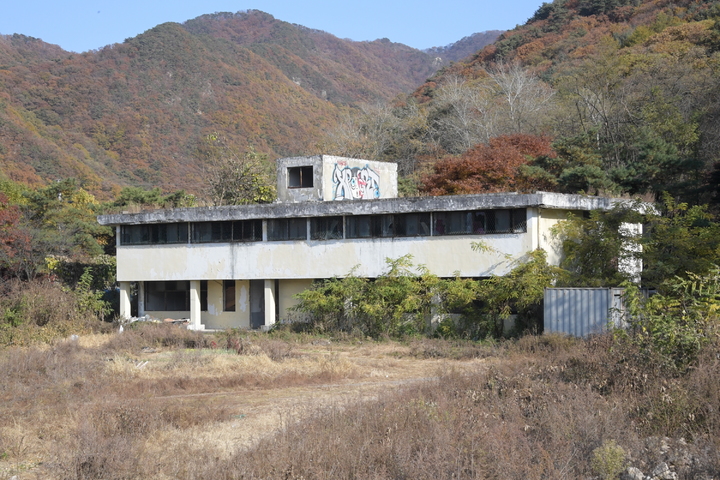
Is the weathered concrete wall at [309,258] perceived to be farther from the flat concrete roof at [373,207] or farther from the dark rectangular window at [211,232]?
the flat concrete roof at [373,207]

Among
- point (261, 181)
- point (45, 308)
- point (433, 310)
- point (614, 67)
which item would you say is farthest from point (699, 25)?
point (45, 308)

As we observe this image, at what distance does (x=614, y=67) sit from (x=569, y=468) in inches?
1874

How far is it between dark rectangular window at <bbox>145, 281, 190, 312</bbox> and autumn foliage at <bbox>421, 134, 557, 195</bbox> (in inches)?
474

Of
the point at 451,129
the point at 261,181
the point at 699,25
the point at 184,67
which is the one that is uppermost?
the point at 184,67

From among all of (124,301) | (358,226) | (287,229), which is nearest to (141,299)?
(124,301)

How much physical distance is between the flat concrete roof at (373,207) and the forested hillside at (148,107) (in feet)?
97.2

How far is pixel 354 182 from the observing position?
29969 mm

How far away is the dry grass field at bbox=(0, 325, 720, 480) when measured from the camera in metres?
9.00

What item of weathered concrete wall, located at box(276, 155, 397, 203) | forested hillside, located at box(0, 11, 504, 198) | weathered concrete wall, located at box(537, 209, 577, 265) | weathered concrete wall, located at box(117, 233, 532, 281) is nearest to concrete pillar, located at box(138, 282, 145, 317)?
weathered concrete wall, located at box(117, 233, 532, 281)

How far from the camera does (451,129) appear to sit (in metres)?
55.1

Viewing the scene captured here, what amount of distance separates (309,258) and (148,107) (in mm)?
64554

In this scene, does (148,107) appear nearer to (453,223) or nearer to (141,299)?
(141,299)

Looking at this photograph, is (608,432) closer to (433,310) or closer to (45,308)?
(433,310)

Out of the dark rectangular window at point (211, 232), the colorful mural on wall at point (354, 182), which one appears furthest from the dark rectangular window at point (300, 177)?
the dark rectangular window at point (211, 232)
